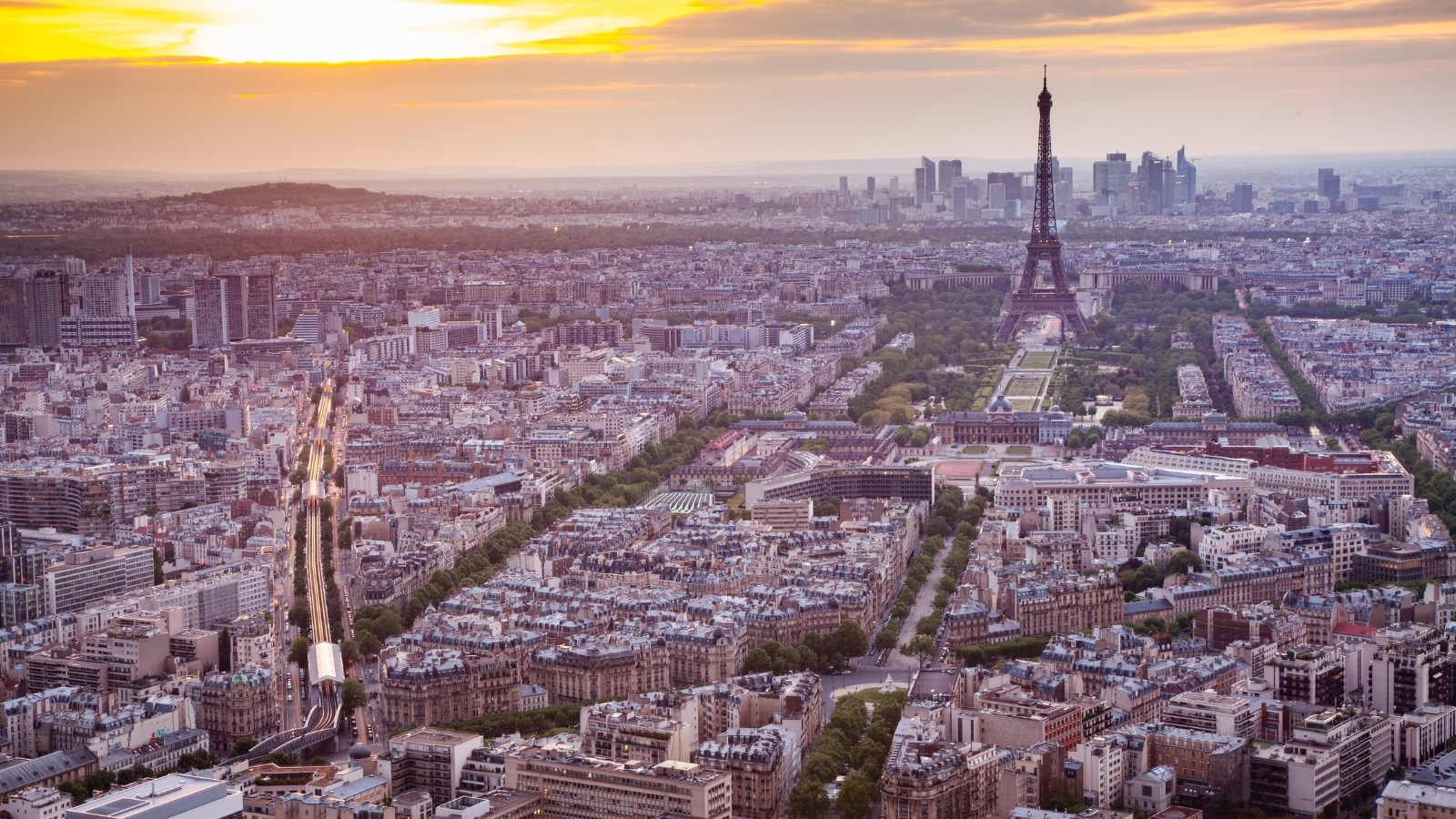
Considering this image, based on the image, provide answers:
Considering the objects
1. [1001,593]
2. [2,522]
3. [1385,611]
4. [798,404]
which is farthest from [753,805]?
[798,404]

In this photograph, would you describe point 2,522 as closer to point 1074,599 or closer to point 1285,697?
point 1074,599

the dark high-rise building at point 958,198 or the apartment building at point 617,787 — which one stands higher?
the dark high-rise building at point 958,198

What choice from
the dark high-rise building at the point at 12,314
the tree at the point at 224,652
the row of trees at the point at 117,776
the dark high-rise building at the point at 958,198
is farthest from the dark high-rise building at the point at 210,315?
the dark high-rise building at the point at 958,198

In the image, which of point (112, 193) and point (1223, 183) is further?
point (1223, 183)

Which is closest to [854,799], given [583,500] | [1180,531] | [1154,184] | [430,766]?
[430,766]

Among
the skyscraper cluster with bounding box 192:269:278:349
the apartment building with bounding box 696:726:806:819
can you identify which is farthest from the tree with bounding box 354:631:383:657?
the skyscraper cluster with bounding box 192:269:278:349

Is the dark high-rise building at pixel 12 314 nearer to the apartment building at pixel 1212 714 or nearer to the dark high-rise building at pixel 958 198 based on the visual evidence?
the apartment building at pixel 1212 714

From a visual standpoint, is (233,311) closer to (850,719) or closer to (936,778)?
(850,719)
